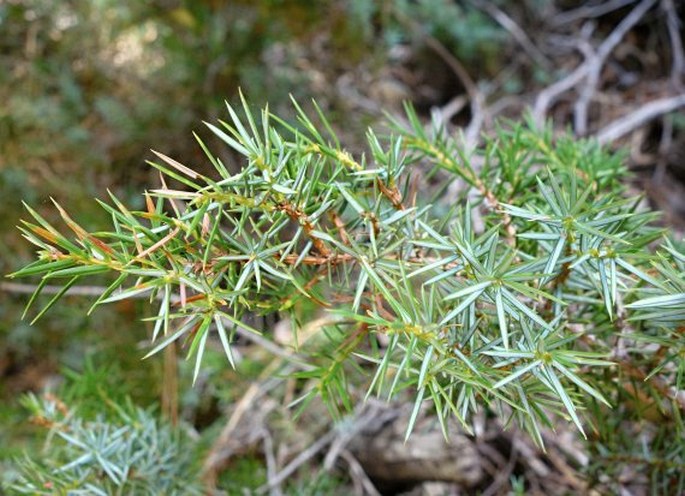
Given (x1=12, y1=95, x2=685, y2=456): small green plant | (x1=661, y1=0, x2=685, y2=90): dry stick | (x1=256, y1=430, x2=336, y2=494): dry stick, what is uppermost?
(x1=12, y1=95, x2=685, y2=456): small green plant

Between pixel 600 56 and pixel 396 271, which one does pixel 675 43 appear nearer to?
pixel 600 56

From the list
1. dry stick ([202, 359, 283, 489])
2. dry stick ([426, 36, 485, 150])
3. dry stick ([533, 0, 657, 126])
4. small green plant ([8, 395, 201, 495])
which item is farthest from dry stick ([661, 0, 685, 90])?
small green plant ([8, 395, 201, 495])

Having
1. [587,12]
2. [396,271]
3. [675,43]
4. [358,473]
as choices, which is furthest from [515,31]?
[396,271]

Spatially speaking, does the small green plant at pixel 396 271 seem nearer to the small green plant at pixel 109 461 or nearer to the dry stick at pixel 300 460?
the small green plant at pixel 109 461

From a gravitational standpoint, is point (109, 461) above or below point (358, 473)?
above

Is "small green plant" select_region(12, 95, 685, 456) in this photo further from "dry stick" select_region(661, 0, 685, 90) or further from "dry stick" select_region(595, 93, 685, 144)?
"dry stick" select_region(661, 0, 685, 90)

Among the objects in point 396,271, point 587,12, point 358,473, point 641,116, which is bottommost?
point 358,473
